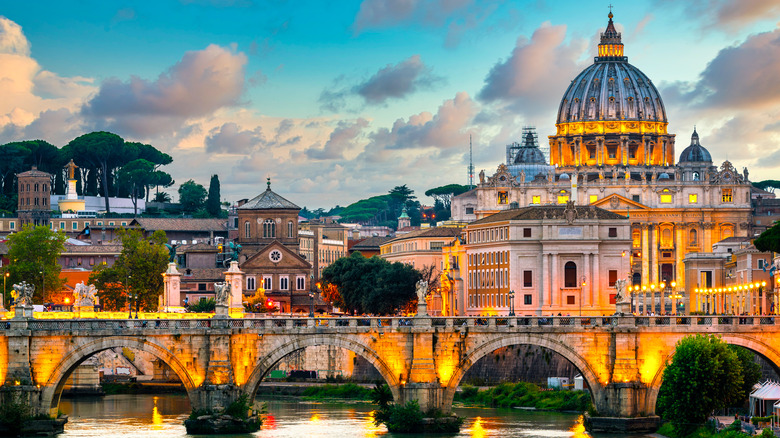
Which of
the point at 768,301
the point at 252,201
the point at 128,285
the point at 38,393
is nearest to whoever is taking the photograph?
the point at 38,393

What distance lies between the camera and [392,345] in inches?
2675

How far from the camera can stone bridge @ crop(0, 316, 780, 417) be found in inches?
2635

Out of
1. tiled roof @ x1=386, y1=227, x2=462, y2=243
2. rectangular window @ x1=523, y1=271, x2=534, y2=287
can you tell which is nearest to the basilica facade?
tiled roof @ x1=386, y1=227, x2=462, y2=243

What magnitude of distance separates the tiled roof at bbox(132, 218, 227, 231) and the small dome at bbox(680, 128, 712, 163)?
165ft

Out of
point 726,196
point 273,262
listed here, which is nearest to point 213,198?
point 273,262

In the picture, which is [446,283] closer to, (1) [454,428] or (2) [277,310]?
(2) [277,310]

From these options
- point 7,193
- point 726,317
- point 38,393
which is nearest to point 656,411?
point 726,317

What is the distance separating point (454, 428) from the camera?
67750 mm

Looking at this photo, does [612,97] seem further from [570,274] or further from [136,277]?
[136,277]

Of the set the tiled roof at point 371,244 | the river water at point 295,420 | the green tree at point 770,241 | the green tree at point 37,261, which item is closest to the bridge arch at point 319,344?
the river water at point 295,420

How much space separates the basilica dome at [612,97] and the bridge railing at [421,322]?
112m

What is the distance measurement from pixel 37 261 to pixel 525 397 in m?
46.3

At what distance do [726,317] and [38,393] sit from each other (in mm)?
27555

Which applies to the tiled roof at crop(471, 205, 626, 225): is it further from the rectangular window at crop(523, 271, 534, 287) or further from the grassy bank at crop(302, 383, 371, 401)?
the grassy bank at crop(302, 383, 371, 401)
